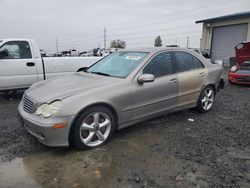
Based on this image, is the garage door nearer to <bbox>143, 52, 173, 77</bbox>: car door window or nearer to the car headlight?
<bbox>143, 52, 173, 77</bbox>: car door window

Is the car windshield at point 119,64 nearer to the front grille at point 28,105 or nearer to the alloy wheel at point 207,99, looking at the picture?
the front grille at point 28,105

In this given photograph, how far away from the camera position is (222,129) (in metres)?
4.34

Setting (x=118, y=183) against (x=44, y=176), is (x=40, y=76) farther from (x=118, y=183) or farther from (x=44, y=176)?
(x=118, y=183)

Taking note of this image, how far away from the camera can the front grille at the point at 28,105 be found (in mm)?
3373

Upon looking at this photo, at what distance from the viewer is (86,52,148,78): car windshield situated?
4039mm

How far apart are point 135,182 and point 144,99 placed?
1.58m

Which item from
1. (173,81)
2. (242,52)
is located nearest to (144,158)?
(173,81)

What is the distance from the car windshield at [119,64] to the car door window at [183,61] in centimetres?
74

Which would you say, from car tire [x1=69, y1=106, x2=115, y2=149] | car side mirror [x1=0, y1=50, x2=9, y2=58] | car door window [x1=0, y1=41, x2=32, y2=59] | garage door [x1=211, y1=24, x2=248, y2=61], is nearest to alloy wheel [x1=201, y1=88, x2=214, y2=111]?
car tire [x1=69, y1=106, x2=115, y2=149]

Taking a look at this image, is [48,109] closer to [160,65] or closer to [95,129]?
[95,129]

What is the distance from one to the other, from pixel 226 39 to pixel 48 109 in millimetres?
19407

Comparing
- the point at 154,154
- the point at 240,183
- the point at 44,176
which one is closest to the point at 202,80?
the point at 154,154

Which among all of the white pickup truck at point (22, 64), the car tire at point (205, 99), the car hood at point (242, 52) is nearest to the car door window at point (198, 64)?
the car tire at point (205, 99)

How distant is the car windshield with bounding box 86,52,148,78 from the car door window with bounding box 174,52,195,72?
74 centimetres
